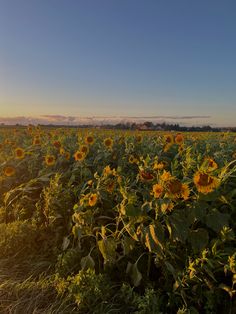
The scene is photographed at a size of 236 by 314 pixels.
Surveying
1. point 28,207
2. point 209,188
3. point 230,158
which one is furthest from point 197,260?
point 28,207

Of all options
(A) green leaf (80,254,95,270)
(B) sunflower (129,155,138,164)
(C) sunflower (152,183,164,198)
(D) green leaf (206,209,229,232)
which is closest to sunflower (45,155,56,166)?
(B) sunflower (129,155,138,164)

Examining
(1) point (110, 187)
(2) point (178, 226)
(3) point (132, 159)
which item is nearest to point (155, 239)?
(2) point (178, 226)

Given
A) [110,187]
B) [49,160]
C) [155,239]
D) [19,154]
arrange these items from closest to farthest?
[155,239] < [110,187] < [49,160] < [19,154]

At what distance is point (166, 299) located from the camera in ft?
10.4

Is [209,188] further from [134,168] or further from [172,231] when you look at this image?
[134,168]

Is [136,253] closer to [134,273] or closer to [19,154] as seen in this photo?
[134,273]

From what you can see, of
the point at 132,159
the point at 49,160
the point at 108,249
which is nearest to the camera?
the point at 108,249

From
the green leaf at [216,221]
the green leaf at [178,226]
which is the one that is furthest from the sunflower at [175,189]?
the green leaf at [216,221]

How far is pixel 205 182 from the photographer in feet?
9.79

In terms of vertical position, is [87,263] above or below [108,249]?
below

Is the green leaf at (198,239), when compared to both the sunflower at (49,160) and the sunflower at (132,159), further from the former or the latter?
the sunflower at (49,160)

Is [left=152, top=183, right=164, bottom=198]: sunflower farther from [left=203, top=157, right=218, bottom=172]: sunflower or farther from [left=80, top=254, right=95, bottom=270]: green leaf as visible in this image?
[left=80, top=254, right=95, bottom=270]: green leaf

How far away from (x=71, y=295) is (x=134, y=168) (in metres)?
2.12

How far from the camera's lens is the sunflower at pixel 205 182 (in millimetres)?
2977
